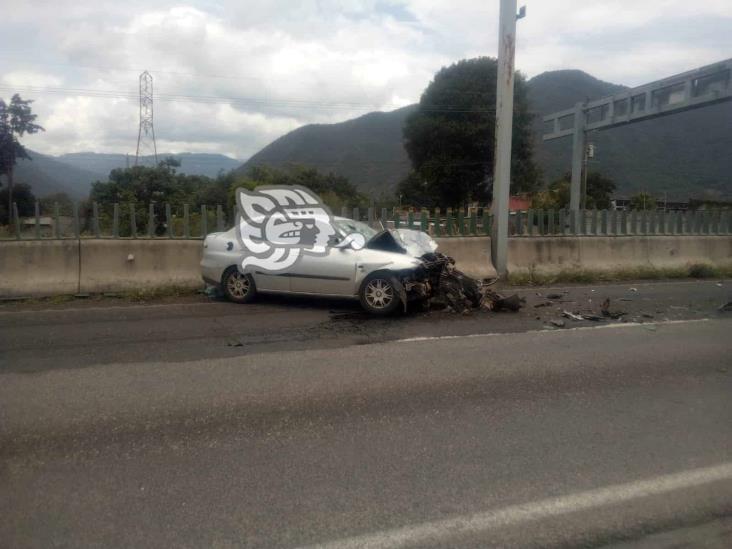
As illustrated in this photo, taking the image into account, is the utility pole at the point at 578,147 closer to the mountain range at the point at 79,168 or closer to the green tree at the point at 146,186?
the mountain range at the point at 79,168

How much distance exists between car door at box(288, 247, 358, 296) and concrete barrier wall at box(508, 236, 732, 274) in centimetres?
474

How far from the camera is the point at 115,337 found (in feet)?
24.5

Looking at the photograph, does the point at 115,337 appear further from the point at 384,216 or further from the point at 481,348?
the point at 384,216

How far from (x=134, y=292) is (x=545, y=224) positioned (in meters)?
8.37

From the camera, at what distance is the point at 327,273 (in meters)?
9.12

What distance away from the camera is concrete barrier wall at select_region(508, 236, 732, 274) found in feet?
42.0

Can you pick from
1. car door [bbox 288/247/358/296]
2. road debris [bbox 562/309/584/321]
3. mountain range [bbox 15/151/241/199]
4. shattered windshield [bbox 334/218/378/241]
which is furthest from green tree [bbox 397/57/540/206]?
car door [bbox 288/247/358/296]

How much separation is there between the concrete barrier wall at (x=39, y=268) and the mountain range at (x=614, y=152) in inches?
1283

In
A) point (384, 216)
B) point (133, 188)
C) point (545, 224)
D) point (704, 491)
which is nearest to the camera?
point (704, 491)

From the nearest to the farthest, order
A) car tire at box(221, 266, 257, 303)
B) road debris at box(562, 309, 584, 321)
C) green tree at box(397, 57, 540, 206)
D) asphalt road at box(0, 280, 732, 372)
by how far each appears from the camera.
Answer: asphalt road at box(0, 280, 732, 372) < road debris at box(562, 309, 584, 321) < car tire at box(221, 266, 257, 303) < green tree at box(397, 57, 540, 206)

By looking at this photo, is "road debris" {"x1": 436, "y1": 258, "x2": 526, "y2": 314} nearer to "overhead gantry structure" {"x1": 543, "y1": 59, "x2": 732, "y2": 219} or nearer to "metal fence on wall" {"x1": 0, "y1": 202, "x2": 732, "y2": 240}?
"metal fence on wall" {"x1": 0, "y1": 202, "x2": 732, "y2": 240}

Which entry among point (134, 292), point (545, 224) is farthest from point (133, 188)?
point (545, 224)

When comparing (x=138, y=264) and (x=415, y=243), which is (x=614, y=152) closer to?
(x=415, y=243)

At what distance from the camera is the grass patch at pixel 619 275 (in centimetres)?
1232
